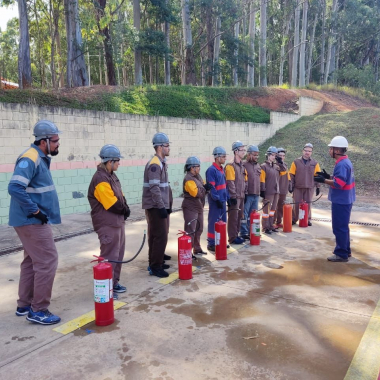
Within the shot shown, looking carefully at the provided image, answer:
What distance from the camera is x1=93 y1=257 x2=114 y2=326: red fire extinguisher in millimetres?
3713

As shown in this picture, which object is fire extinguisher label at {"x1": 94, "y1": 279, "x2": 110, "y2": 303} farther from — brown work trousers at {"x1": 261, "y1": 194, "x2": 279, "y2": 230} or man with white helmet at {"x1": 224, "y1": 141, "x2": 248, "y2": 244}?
brown work trousers at {"x1": 261, "y1": 194, "x2": 279, "y2": 230}

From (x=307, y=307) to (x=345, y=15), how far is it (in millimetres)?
37782

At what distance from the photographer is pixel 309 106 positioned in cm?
2420

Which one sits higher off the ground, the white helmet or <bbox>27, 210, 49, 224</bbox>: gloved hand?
the white helmet

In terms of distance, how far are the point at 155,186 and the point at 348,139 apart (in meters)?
16.1

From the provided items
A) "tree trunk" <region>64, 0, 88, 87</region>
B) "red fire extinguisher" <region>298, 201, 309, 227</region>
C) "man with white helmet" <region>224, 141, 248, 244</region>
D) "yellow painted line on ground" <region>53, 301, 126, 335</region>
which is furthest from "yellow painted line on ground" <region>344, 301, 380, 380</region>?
"tree trunk" <region>64, 0, 88, 87</region>

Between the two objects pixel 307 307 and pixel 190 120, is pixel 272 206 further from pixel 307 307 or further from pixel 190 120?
pixel 190 120

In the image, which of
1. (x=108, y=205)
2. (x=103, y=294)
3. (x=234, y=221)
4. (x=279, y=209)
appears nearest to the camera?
(x=103, y=294)

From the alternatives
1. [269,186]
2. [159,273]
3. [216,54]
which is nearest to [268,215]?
[269,186]

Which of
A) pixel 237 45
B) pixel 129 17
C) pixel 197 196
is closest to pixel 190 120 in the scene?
pixel 197 196

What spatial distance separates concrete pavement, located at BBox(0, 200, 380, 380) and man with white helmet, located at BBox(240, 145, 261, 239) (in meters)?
1.42

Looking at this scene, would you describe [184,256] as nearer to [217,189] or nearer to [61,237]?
[217,189]

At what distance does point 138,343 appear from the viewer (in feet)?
11.4

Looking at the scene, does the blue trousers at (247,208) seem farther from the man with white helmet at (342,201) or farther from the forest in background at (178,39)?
the forest in background at (178,39)
